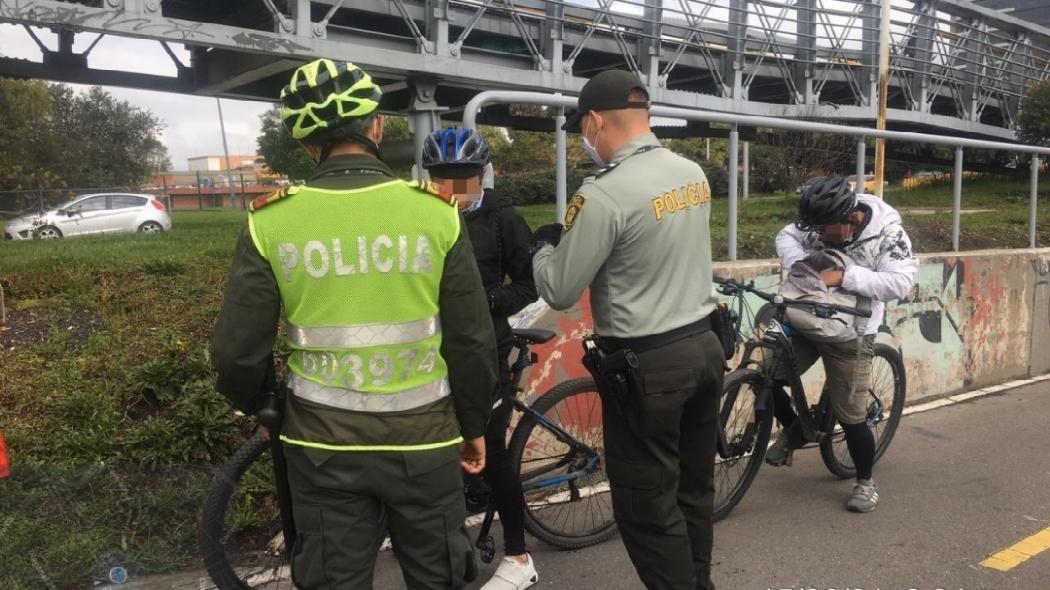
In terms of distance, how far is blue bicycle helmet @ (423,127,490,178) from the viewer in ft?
10.4

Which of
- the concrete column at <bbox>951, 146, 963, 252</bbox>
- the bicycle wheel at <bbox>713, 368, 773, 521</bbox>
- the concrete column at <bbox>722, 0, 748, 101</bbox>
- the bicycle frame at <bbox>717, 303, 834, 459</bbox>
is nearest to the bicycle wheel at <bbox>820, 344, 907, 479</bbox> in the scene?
the bicycle frame at <bbox>717, 303, 834, 459</bbox>

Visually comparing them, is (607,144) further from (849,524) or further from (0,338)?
(0,338)

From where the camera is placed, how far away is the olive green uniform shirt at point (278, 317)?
79.0 inches

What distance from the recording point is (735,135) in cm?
559

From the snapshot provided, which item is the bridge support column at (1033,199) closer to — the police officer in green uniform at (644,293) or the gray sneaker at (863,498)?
the gray sneaker at (863,498)

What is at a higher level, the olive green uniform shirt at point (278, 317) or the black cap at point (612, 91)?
the black cap at point (612, 91)

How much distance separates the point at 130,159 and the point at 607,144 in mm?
34014

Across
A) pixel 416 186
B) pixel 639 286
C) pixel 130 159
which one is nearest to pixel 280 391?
pixel 416 186

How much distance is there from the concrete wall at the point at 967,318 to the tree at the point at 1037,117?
20209 mm

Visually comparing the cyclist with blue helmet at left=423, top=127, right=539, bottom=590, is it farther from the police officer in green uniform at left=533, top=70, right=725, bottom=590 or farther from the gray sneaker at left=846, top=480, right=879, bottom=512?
the gray sneaker at left=846, top=480, right=879, bottom=512

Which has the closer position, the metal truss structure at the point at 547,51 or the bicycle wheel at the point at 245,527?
the bicycle wheel at the point at 245,527

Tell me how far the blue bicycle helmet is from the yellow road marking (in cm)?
288

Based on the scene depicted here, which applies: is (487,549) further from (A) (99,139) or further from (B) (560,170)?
(A) (99,139)

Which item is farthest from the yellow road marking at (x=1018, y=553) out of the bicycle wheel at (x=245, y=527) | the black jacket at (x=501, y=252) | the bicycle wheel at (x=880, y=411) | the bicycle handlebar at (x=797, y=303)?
the bicycle wheel at (x=245, y=527)
